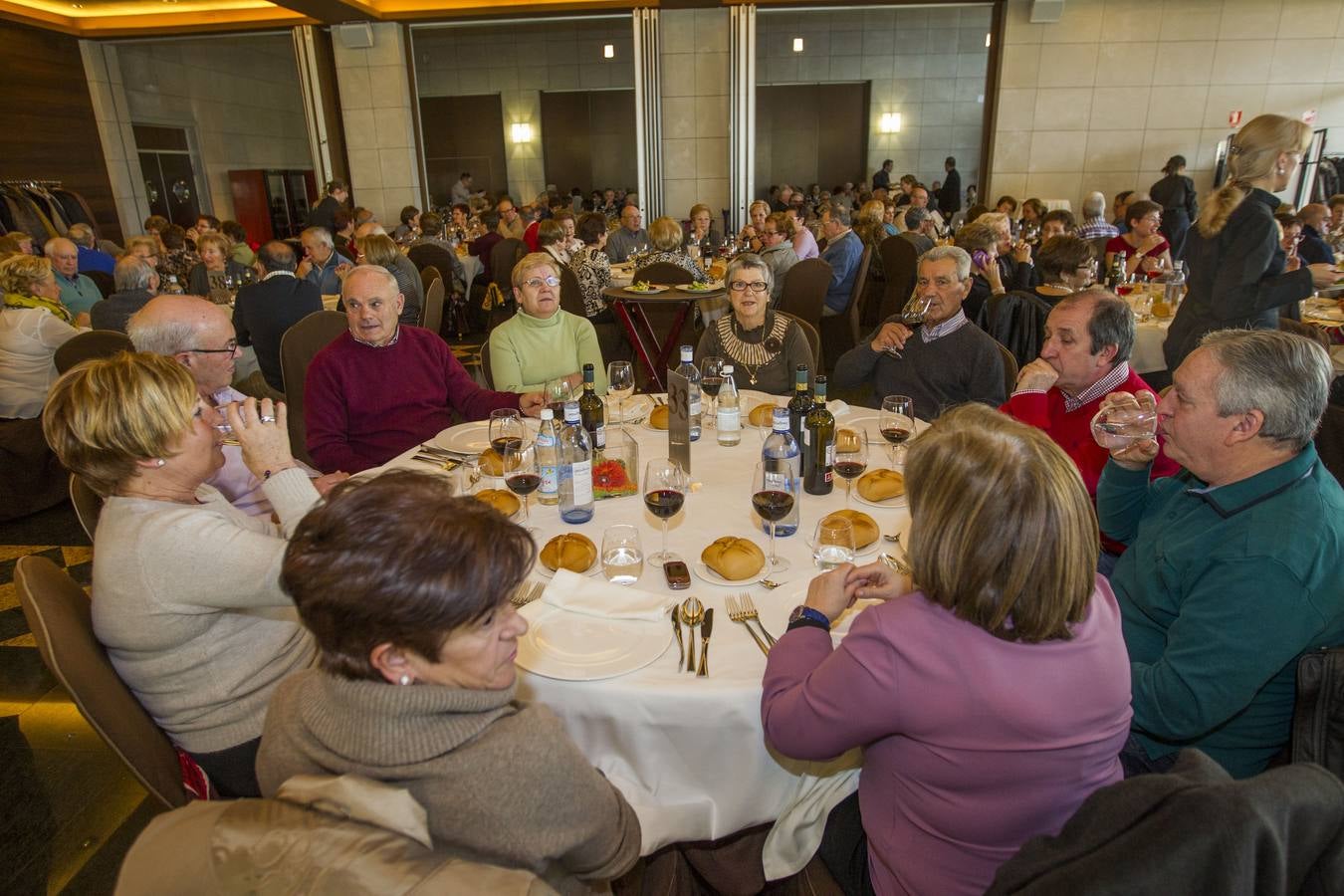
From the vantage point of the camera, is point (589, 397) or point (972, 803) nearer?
point (972, 803)

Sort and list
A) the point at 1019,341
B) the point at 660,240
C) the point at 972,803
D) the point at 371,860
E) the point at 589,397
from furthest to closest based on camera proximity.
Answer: the point at 660,240
the point at 1019,341
the point at 589,397
the point at 972,803
the point at 371,860

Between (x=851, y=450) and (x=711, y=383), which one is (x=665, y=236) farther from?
(x=851, y=450)

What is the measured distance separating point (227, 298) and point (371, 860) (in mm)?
6567

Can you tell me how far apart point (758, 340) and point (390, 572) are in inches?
107

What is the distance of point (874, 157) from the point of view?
16.2m

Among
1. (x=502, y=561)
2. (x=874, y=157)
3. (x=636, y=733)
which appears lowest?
(x=636, y=733)

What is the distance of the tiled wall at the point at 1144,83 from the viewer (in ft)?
33.3

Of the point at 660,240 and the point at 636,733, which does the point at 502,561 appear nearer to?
the point at 636,733

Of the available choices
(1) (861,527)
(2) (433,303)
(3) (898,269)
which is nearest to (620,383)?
(1) (861,527)

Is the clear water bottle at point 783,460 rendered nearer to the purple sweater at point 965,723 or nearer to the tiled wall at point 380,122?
the purple sweater at point 965,723

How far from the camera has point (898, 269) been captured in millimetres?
6492

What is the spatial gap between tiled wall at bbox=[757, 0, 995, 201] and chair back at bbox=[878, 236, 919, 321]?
34.0 ft

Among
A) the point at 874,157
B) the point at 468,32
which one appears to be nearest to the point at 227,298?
the point at 468,32

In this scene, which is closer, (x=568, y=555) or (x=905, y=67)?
(x=568, y=555)
